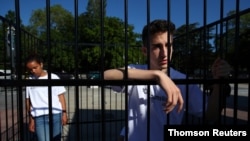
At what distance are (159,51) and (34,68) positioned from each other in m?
2.82

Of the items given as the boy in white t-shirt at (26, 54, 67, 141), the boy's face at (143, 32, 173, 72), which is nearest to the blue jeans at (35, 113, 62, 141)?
the boy in white t-shirt at (26, 54, 67, 141)

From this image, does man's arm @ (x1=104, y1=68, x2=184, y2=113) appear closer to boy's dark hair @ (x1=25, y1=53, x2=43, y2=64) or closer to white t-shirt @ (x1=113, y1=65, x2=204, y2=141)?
white t-shirt @ (x1=113, y1=65, x2=204, y2=141)

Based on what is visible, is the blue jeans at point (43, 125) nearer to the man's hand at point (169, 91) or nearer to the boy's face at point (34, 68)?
the boy's face at point (34, 68)

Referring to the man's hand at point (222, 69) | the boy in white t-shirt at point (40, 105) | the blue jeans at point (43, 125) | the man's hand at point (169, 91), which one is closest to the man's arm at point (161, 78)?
the man's hand at point (169, 91)

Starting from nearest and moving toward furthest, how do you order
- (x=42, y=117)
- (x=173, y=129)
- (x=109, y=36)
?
(x=173, y=129), (x=42, y=117), (x=109, y=36)

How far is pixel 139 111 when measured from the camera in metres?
2.04

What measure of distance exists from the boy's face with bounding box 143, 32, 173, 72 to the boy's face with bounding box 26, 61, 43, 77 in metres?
2.68

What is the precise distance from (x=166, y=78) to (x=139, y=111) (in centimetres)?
45

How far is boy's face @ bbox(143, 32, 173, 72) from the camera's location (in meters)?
1.91

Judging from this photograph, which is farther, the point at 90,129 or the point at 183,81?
the point at 90,129

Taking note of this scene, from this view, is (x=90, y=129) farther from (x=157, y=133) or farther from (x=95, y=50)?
(x=157, y=133)

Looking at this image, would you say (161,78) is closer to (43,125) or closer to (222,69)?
(222,69)

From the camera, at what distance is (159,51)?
6.30 feet

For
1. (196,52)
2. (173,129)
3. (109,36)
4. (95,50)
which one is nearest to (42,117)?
(196,52)
